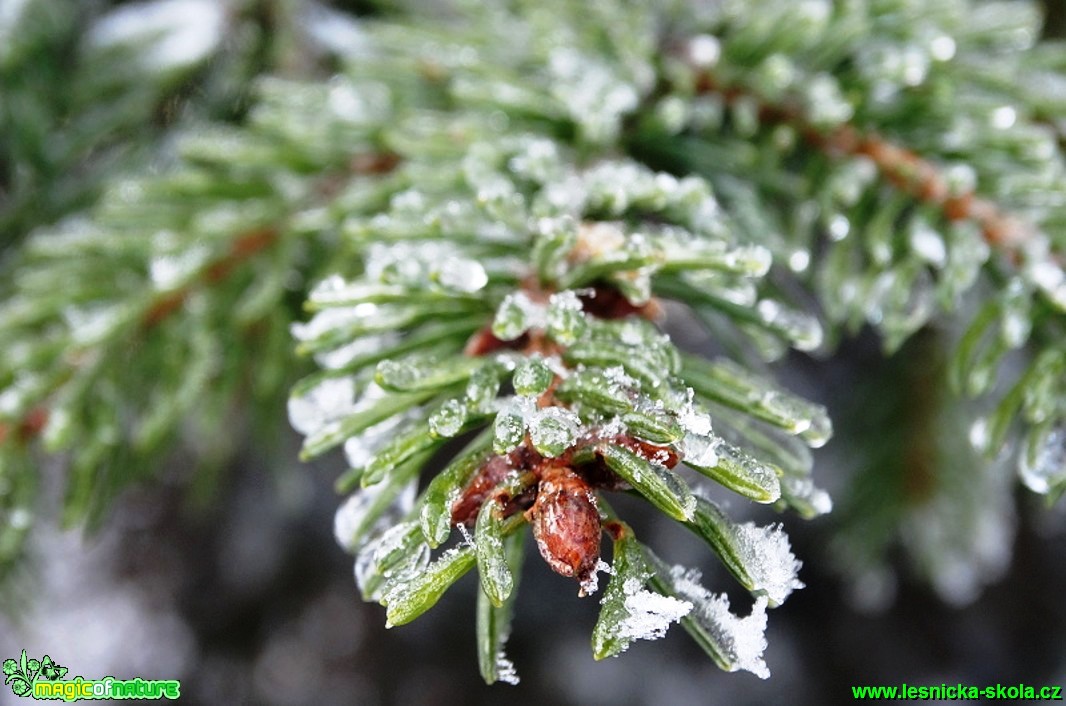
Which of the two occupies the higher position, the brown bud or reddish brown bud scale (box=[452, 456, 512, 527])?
the brown bud

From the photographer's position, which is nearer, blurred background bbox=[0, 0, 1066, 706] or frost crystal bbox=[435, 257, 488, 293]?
frost crystal bbox=[435, 257, 488, 293]

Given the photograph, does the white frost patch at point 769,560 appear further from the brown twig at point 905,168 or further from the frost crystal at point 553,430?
the brown twig at point 905,168

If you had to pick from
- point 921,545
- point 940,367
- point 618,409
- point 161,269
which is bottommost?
point 921,545

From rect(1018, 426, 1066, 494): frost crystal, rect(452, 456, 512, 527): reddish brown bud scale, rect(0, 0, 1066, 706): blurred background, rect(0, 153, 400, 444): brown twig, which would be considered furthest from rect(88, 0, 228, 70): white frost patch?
rect(1018, 426, 1066, 494): frost crystal

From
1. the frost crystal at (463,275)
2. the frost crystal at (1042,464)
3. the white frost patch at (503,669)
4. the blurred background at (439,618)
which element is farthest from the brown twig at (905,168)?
the blurred background at (439,618)

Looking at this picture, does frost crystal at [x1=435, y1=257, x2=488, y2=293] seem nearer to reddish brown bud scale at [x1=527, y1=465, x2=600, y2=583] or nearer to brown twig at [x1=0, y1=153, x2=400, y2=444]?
reddish brown bud scale at [x1=527, y1=465, x2=600, y2=583]

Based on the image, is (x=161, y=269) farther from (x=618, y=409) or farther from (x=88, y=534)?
(x=618, y=409)

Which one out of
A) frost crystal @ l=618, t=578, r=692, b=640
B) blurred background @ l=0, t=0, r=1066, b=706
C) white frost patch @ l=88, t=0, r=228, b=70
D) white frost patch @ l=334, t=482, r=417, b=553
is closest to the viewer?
frost crystal @ l=618, t=578, r=692, b=640

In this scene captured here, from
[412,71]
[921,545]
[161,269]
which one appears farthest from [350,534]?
[921,545]
